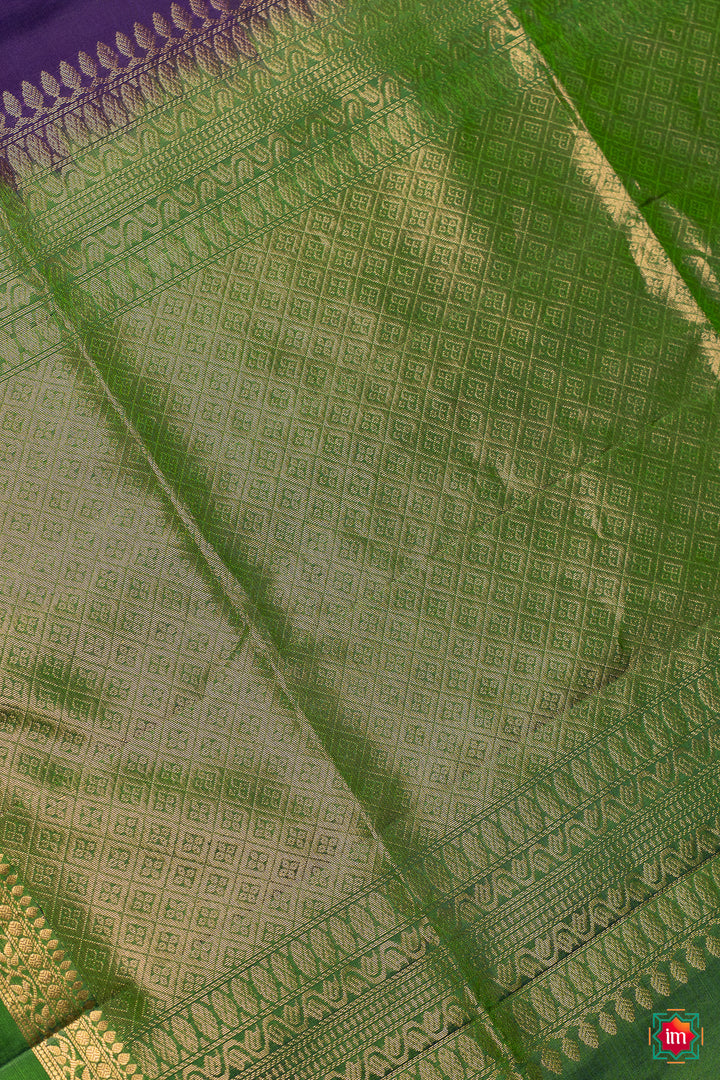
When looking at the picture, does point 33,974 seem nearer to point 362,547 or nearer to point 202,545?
point 202,545

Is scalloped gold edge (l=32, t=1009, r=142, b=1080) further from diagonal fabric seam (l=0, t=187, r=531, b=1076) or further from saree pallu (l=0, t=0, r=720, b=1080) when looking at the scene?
diagonal fabric seam (l=0, t=187, r=531, b=1076)

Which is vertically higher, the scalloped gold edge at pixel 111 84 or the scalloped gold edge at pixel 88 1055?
the scalloped gold edge at pixel 111 84

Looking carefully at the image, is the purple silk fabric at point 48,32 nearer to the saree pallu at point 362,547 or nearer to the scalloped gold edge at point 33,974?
the saree pallu at point 362,547

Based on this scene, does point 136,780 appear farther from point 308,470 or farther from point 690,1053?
point 690,1053

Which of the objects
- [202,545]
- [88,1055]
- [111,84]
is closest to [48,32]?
[111,84]

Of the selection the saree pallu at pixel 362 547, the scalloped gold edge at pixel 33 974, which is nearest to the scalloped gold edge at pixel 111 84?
the saree pallu at pixel 362 547
